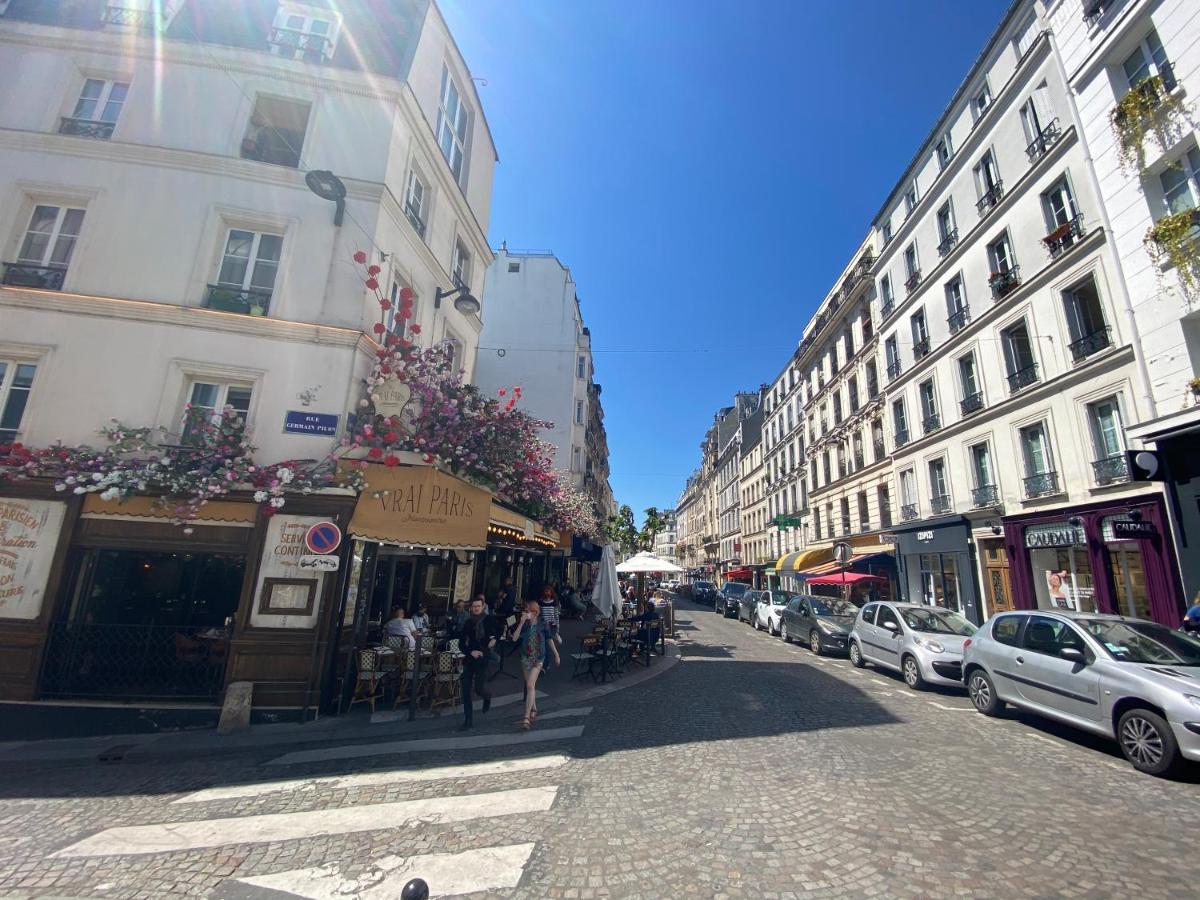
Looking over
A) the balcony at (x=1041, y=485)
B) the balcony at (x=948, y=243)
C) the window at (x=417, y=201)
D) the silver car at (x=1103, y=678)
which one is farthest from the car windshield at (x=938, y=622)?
the balcony at (x=948, y=243)

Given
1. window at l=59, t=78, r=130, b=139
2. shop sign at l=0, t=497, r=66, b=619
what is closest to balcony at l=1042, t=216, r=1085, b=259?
window at l=59, t=78, r=130, b=139

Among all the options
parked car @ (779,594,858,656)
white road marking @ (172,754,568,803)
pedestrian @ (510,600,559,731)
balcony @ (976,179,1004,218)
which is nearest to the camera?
white road marking @ (172,754,568,803)

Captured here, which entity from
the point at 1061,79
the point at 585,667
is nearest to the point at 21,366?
the point at 585,667

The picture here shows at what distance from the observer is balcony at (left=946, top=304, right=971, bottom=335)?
17.3 meters

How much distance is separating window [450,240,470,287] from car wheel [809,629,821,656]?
13.3m

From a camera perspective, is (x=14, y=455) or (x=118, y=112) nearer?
(x=14, y=455)

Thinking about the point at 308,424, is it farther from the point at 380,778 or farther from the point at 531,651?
the point at 380,778

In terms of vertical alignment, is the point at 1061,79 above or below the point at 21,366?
above

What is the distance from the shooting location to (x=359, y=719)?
7.63 metres

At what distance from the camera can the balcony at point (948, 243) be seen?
711 inches

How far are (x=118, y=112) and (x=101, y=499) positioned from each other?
24.0ft

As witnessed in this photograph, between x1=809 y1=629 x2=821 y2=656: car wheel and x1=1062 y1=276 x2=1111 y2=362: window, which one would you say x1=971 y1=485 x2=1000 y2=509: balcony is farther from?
x1=809 y1=629 x2=821 y2=656: car wheel

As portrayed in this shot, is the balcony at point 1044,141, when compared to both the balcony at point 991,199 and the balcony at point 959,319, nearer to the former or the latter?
the balcony at point 991,199

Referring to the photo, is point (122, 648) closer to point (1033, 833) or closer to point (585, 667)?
point (585, 667)
